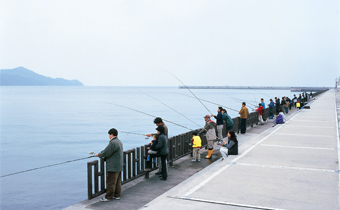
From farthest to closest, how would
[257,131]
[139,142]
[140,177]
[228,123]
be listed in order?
[139,142] → [257,131] → [228,123] → [140,177]

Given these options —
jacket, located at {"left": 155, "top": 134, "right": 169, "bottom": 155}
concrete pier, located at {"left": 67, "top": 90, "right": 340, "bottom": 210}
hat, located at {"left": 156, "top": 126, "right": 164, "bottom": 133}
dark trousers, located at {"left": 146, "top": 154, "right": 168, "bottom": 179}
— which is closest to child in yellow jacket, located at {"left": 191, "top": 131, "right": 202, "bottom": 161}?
concrete pier, located at {"left": 67, "top": 90, "right": 340, "bottom": 210}

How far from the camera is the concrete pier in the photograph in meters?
6.80

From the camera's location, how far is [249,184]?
26.5 feet

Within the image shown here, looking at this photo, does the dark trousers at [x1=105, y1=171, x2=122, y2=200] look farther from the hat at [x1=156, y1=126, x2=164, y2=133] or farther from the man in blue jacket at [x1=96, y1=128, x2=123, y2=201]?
the hat at [x1=156, y1=126, x2=164, y2=133]

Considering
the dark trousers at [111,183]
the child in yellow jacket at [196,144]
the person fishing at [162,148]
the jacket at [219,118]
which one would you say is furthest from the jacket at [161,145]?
the jacket at [219,118]

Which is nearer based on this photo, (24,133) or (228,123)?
(228,123)

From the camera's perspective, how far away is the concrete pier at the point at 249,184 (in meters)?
6.80

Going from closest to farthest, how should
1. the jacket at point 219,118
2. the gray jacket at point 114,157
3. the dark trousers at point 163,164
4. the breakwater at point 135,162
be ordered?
the gray jacket at point 114,157, the breakwater at point 135,162, the dark trousers at point 163,164, the jacket at point 219,118

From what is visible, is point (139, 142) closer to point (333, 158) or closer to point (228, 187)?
point (333, 158)

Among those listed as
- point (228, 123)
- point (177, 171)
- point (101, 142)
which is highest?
point (228, 123)

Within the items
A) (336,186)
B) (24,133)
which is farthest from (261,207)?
(24,133)

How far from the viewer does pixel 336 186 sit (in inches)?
314

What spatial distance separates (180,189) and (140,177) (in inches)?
74.1

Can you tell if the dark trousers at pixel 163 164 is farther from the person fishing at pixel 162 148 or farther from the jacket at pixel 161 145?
the jacket at pixel 161 145
